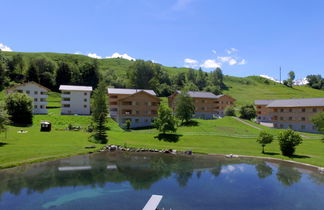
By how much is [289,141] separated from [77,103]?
72.8 meters

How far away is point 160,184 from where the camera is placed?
2681cm

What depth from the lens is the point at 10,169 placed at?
1176 inches

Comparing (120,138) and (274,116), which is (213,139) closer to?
(120,138)

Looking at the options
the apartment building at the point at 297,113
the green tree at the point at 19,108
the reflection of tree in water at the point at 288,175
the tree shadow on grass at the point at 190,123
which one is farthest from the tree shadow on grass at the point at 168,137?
the apartment building at the point at 297,113

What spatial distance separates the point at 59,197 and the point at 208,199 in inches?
575

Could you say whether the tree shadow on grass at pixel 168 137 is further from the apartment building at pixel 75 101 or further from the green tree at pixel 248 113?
the green tree at pixel 248 113

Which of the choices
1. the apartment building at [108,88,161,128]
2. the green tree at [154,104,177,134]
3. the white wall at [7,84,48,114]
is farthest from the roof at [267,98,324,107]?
the white wall at [7,84,48,114]

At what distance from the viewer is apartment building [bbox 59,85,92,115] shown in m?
85.3

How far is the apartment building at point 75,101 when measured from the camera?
85.3 meters

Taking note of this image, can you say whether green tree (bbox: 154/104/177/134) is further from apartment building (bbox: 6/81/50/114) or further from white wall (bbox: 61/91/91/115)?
apartment building (bbox: 6/81/50/114)

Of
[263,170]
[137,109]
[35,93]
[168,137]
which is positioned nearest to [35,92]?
[35,93]

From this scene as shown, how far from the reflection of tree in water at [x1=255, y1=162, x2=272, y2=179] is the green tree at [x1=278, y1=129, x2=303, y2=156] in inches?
299

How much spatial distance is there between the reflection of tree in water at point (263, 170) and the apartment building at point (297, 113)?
162 ft

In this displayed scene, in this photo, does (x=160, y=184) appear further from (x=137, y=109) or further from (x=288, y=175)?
(x=137, y=109)
